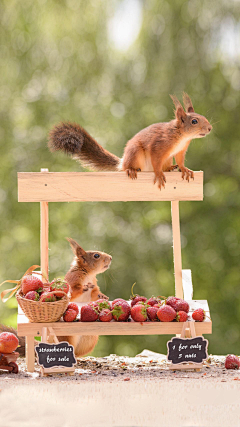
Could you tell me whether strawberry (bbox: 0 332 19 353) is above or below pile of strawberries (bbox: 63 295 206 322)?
below

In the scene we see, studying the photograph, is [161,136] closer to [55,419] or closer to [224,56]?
[55,419]

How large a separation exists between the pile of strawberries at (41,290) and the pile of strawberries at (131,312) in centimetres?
14

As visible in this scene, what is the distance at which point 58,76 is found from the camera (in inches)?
218

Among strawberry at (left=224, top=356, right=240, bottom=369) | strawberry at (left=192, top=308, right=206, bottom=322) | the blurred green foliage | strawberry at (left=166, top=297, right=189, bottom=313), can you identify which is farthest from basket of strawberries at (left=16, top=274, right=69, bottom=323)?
the blurred green foliage

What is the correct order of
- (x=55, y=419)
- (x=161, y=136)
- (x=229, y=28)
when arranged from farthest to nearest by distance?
(x=229, y=28) < (x=161, y=136) < (x=55, y=419)

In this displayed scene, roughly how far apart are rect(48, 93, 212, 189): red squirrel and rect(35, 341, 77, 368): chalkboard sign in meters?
1.04

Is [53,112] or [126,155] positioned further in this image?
[53,112]

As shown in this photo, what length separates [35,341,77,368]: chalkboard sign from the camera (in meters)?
2.42

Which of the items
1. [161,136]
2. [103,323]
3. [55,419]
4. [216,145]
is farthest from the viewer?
[216,145]

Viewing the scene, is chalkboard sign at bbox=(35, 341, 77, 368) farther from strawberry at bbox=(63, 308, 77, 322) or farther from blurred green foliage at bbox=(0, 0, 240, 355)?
blurred green foliage at bbox=(0, 0, 240, 355)

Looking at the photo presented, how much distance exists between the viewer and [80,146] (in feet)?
9.94

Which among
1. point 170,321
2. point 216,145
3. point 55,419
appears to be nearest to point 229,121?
point 216,145

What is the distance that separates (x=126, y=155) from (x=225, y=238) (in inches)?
102

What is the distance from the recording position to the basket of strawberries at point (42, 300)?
2.46 m
